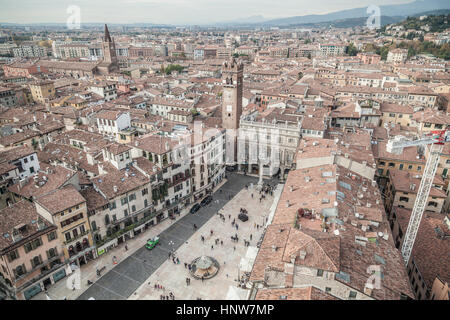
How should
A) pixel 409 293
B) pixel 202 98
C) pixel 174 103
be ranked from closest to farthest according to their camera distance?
pixel 409 293, pixel 174 103, pixel 202 98

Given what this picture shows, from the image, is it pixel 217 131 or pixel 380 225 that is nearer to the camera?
pixel 380 225

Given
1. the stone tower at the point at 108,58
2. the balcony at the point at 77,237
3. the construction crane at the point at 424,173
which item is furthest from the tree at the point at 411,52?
the balcony at the point at 77,237

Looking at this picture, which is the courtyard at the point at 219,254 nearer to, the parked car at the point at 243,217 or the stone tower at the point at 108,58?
the parked car at the point at 243,217

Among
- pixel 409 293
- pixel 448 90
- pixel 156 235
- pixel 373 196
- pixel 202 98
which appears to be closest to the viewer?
pixel 409 293

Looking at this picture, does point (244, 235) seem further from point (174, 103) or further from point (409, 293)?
point (174, 103)
